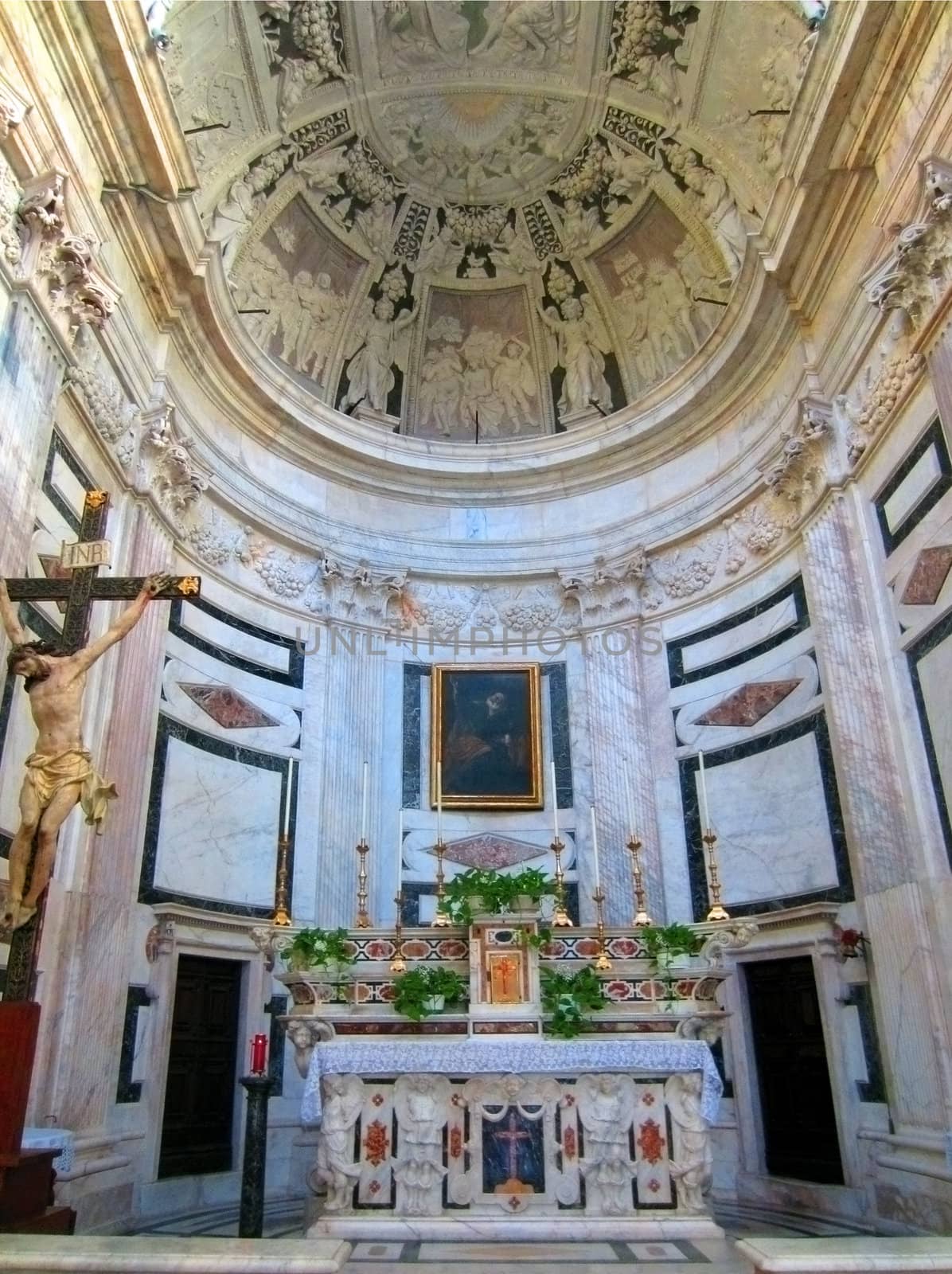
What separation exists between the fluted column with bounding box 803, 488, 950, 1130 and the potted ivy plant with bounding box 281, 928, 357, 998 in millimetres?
4519

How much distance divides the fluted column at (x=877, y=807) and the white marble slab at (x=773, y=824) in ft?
1.48

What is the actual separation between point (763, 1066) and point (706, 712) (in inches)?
149

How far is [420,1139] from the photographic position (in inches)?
237

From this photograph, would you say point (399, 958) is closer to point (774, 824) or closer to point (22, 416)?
point (774, 824)

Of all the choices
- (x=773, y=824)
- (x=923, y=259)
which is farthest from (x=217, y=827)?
(x=923, y=259)

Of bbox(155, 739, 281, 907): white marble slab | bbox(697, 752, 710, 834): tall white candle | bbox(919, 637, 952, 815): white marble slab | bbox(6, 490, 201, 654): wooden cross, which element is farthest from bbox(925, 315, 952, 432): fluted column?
bbox(155, 739, 281, 907): white marble slab

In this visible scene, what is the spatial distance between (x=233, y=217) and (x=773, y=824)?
9461 millimetres

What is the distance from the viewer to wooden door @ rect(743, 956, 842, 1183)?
27.8 ft

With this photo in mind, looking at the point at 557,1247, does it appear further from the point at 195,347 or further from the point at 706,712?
the point at 195,347

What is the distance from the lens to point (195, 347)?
35.0 feet

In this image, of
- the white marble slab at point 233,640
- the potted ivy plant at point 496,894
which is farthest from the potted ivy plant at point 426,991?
the white marble slab at point 233,640

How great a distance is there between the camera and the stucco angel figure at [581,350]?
45.2ft

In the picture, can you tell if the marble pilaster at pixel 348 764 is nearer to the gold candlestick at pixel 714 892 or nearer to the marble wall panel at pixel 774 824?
the marble wall panel at pixel 774 824

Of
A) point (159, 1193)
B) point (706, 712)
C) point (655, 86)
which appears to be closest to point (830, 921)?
point (706, 712)
